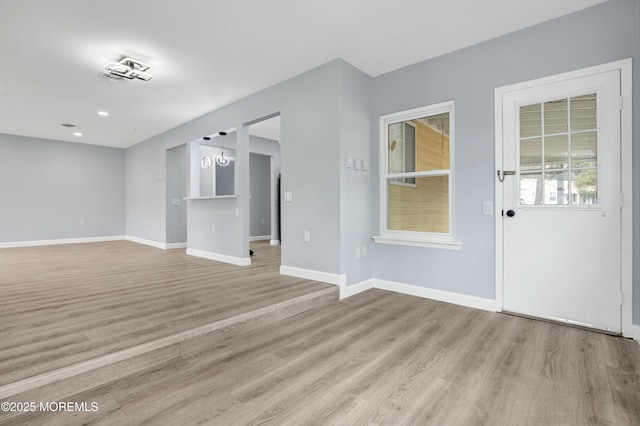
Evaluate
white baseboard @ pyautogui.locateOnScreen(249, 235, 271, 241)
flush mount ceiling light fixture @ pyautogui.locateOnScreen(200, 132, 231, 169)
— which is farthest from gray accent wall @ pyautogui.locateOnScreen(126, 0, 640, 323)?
white baseboard @ pyautogui.locateOnScreen(249, 235, 271, 241)

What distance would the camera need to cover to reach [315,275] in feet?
12.5

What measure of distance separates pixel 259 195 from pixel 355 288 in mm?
5573

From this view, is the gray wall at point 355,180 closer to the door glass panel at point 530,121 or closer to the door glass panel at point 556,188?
the door glass panel at point 530,121

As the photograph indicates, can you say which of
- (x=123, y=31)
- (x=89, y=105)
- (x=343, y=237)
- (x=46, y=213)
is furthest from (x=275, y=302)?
(x=46, y=213)

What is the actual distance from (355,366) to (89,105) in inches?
226

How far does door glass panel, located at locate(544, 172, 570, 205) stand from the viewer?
9.22 ft

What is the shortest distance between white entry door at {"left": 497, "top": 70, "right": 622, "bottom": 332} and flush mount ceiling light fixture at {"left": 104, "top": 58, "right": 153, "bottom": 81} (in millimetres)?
4005

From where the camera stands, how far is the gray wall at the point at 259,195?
28.3 ft

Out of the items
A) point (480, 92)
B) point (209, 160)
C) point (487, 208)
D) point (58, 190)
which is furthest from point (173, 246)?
point (480, 92)

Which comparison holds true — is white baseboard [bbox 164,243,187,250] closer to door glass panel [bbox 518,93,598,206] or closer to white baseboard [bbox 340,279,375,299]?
white baseboard [bbox 340,279,375,299]

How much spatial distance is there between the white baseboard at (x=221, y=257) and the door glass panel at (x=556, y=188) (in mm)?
3874

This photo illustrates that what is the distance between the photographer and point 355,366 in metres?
2.08

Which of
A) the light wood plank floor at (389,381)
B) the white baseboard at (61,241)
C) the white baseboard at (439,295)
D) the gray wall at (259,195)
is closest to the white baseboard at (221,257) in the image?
the white baseboard at (439,295)

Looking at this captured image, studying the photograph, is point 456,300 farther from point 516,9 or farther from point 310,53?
point 310,53
